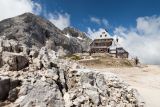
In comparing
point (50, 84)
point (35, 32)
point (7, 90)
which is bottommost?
point (7, 90)

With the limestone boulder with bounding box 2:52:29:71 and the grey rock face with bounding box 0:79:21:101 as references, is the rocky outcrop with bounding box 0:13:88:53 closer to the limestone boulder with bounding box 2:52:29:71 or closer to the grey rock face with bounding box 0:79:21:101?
the limestone boulder with bounding box 2:52:29:71

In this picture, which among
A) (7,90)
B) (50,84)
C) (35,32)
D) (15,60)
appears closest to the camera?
(7,90)

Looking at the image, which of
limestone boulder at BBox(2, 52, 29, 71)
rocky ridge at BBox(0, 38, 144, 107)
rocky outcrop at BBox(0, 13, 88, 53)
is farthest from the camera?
rocky outcrop at BBox(0, 13, 88, 53)

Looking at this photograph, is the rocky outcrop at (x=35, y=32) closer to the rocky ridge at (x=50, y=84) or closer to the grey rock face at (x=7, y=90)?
the rocky ridge at (x=50, y=84)

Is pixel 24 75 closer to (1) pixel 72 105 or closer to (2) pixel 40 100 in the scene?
(2) pixel 40 100

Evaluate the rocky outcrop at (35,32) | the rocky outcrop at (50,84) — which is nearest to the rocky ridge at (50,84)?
the rocky outcrop at (50,84)

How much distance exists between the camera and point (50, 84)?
31.0 metres

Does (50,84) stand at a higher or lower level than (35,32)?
lower

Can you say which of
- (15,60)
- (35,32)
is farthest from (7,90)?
(35,32)

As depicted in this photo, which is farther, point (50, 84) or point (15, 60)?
point (15, 60)

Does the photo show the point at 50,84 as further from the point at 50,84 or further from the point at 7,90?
the point at 7,90

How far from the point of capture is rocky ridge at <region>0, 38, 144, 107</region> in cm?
2911

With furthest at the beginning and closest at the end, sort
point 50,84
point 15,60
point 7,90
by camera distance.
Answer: point 15,60 → point 50,84 → point 7,90

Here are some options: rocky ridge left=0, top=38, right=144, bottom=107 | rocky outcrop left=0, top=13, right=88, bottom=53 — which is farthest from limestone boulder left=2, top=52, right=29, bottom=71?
rocky outcrop left=0, top=13, right=88, bottom=53
